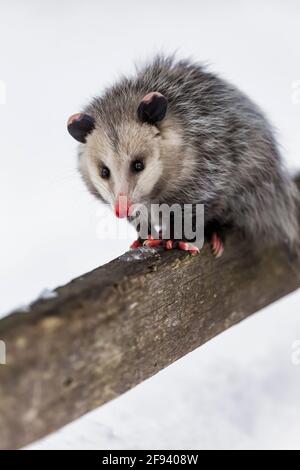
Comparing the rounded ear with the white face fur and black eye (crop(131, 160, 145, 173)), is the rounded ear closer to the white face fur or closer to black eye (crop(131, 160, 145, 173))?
the white face fur

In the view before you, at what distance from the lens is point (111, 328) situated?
1.56 meters

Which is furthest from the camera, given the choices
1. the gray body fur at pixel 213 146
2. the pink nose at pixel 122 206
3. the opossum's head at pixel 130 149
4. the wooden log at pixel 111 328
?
the gray body fur at pixel 213 146

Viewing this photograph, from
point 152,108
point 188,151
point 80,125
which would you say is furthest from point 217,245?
point 80,125

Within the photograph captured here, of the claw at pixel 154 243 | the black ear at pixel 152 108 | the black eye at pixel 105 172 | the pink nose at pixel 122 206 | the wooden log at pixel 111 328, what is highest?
the black ear at pixel 152 108

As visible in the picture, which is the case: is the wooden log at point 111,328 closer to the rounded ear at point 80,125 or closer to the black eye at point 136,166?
the black eye at point 136,166

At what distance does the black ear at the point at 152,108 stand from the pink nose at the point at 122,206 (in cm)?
28

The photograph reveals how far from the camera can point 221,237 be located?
2.17 m

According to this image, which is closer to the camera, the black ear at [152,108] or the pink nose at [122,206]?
the pink nose at [122,206]

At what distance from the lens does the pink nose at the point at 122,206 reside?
1912mm

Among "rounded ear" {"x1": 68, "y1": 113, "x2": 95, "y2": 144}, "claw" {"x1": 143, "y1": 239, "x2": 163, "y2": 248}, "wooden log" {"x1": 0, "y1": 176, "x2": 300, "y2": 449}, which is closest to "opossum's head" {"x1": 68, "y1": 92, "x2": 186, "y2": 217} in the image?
"rounded ear" {"x1": 68, "y1": 113, "x2": 95, "y2": 144}

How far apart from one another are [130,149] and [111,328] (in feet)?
2.21

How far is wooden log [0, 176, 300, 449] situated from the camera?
135 cm

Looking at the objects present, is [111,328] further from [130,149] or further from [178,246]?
[130,149]

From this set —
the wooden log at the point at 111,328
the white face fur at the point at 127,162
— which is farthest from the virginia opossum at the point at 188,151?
the wooden log at the point at 111,328
